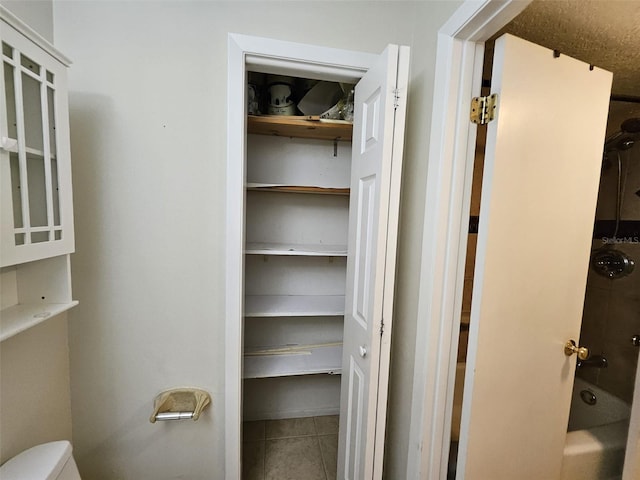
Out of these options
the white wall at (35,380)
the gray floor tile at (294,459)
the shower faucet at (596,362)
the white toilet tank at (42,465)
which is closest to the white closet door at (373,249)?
the gray floor tile at (294,459)

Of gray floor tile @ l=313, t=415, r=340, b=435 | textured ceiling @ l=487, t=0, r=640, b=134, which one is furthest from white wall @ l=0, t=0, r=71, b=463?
textured ceiling @ l=487, t=0, r=640, b=134

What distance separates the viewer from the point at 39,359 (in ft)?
3.41

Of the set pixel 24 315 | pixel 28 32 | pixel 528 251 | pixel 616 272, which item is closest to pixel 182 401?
pixel 24 315

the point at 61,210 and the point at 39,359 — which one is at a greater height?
the point at 61,210

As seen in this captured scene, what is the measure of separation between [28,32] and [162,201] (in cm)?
60

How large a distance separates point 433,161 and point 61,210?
126 centimetres

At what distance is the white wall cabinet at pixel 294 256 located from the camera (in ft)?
5.97

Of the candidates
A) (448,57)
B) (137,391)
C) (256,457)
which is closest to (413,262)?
(448,57)

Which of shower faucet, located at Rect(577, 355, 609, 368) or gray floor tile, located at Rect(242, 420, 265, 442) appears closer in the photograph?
shower faucet, located at Rect(577, 355, 609, 368)

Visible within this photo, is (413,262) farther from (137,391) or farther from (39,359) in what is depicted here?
(39,359)

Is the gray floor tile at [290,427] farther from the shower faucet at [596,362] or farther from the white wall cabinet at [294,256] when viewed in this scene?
the shower faucet at [596,362]

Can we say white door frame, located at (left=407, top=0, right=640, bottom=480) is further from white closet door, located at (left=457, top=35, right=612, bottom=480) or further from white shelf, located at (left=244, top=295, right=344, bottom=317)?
white shelf, located at (left=244, top=295, right=344, bottom=317)

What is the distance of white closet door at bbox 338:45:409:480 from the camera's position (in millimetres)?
954

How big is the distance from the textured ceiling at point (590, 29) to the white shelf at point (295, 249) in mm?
1276
